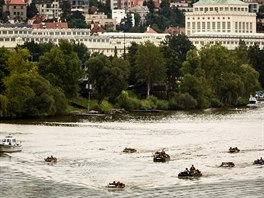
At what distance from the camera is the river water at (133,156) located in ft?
231

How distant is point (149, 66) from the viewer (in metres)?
132

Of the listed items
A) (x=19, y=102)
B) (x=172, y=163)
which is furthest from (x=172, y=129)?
(x=172, y=163)

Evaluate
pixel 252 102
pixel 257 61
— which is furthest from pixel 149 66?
pixel 257 61

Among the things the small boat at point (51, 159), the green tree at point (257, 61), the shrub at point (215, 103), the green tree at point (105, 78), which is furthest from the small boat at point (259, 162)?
the green tree at point (257, 61)

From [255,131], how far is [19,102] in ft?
59.8

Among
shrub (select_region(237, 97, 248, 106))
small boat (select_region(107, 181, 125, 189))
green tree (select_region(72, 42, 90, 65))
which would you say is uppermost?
small boat (select_region(107, 181, 125, 189))

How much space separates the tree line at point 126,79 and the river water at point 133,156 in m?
3.39

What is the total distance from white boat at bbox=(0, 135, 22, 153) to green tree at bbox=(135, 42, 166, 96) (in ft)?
152

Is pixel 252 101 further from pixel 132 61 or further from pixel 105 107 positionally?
pixel 105 107

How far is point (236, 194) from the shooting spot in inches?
2709

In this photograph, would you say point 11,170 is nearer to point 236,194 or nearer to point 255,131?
point 236,194

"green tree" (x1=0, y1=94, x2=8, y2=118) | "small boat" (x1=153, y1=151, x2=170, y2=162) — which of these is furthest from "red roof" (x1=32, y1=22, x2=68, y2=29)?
"small boat" (x1=153, y1=151, x2=170, y2=162)

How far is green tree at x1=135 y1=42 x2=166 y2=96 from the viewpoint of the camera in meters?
132

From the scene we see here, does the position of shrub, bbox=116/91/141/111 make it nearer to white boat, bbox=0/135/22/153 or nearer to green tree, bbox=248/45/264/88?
green tree, bbox=248/45/264/88
